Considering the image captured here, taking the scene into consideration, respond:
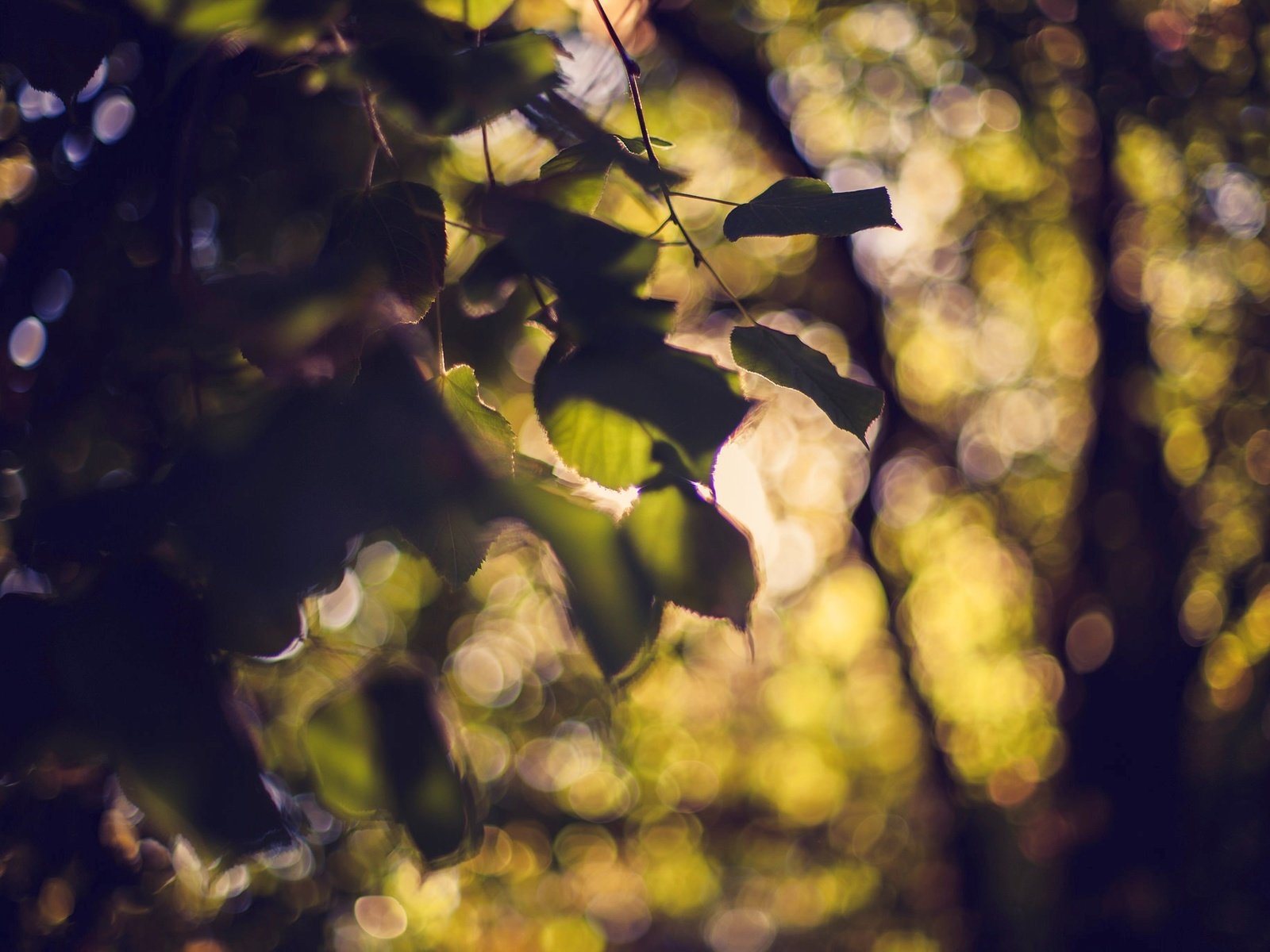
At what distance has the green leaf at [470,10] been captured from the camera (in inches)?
19.6

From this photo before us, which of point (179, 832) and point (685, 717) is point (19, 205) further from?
Result: point (685, 717)

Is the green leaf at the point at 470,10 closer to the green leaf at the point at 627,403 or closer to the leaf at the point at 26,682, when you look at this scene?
the green leaf at the point at 627,403

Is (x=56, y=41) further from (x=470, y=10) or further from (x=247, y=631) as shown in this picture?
(x=247, y=631)

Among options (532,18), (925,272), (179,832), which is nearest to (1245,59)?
(925,272)

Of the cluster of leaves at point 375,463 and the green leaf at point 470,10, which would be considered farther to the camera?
the green leaf at point 470,10

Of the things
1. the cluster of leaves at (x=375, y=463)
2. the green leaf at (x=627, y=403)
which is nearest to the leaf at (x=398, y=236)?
the cluster of leaves at (x=375, y=463)

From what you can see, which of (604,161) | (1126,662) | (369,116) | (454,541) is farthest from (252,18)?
(1126,662)

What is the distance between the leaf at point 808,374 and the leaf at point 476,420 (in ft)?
0.43

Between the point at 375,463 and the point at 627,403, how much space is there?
0.41 ft

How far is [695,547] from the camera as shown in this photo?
42 cm

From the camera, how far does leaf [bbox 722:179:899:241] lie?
1.40ft

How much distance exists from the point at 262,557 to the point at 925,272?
3.94 metres

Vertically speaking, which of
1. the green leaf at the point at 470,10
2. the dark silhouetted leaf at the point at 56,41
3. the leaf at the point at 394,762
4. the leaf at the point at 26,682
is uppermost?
the green leaf at the point at 470,10

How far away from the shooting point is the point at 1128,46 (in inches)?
119
